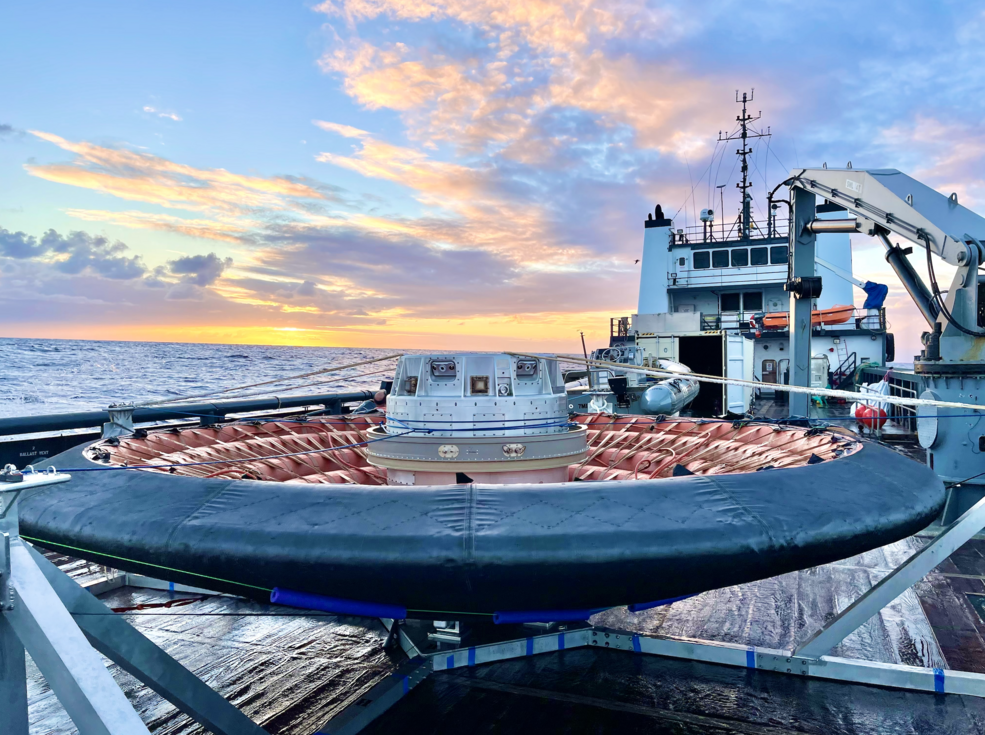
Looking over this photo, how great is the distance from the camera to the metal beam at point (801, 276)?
12414mm

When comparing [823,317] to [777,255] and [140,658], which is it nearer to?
[777,255]

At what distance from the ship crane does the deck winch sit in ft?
18.0

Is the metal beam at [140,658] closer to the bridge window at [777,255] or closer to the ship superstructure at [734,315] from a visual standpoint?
the ship superstructure at [734,315]

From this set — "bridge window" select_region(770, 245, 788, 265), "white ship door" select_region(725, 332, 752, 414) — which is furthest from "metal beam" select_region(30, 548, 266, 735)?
"bridge window" select_region(770, 245, 788, 265)

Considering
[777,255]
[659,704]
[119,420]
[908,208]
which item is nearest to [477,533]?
[659,704]

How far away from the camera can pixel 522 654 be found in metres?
6.09

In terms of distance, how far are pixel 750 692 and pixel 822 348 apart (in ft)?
88.5

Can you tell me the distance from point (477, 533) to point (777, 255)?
28672mm

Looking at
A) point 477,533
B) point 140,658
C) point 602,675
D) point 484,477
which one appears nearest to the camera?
point 477,533

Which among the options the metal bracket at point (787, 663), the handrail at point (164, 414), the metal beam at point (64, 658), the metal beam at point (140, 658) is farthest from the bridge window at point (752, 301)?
the metal beam at point (64, 658)

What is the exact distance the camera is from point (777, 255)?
28438 millimetres

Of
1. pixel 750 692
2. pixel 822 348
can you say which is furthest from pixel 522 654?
pixel 822 348

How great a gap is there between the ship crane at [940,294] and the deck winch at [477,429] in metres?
5.49

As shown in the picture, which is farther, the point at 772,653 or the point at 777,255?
the point at 777,255
